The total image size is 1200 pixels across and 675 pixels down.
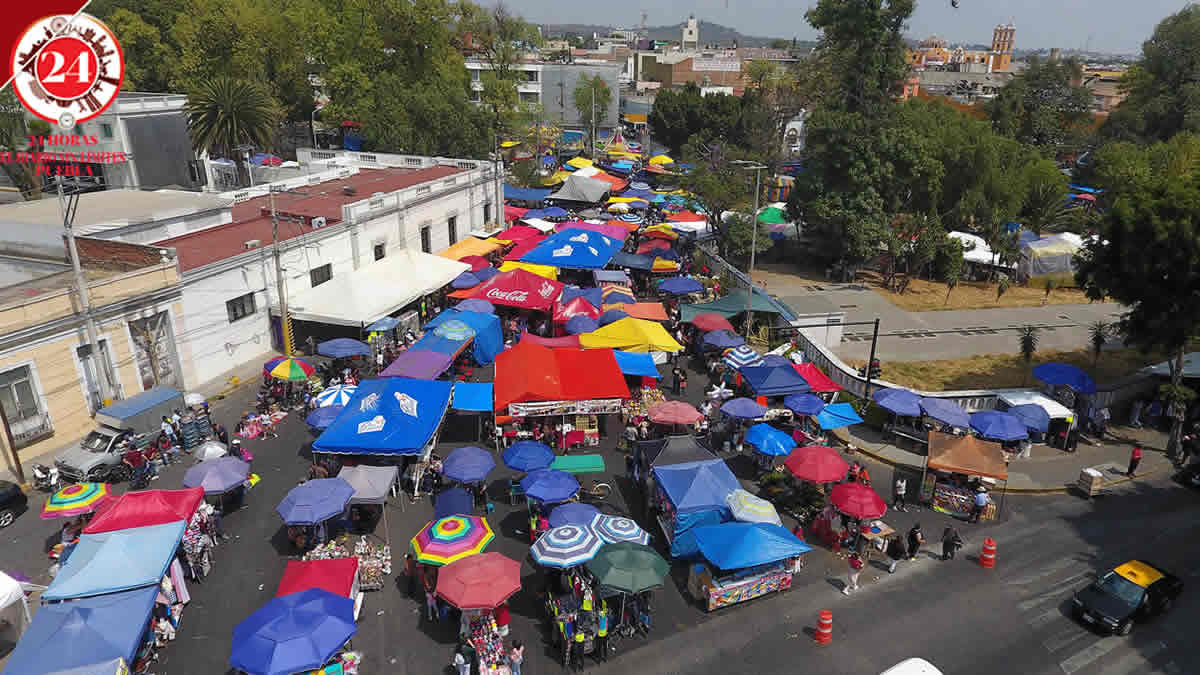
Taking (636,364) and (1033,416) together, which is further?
(636,364)

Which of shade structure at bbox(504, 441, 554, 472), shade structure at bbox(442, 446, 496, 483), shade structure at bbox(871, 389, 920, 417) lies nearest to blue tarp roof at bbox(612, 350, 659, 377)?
shade structure at bbox(504, 441, 554, 472)

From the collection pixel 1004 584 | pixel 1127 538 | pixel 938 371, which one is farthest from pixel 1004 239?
pixel 1004 584

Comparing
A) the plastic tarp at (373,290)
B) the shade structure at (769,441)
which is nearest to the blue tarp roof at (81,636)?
the shade structure at (769,441)

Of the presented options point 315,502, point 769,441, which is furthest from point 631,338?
point 315,502

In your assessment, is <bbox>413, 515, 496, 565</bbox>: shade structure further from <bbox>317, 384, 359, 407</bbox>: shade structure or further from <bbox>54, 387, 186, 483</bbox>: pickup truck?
<bbox>54, 387, 186, 483</bbox>: pickup truck

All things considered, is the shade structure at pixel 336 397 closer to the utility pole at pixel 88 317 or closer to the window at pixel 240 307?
the utility pole at pixel 88 317

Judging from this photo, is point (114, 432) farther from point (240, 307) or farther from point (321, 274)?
point (321, 274)

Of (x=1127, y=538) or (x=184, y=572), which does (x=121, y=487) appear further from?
(x=1127, y=538)
